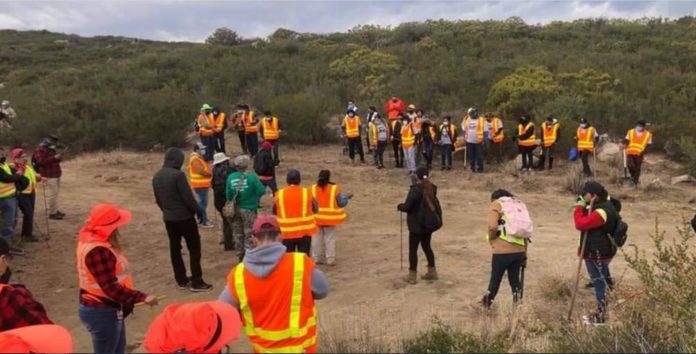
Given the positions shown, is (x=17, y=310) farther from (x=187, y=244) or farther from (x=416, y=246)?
(x=416, y=246)

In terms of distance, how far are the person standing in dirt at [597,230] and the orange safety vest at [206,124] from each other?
1112cm

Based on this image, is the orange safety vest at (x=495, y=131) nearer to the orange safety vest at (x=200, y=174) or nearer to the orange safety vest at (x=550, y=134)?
the orange safety vest at (x=550, y=134)

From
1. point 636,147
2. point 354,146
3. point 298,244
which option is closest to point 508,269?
point 298,244

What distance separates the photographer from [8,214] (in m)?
9.31

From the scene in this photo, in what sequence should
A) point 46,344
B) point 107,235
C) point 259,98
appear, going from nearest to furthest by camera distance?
point 46,344
point 107,235
point 259,98

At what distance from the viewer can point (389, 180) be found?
15.5 metres

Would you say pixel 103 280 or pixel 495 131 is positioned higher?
pixel 495 131

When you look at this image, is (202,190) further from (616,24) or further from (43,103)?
(616,24)

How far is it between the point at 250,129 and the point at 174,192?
9698 millimetres

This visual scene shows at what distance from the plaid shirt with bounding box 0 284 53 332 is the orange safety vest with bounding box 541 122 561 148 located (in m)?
13.7

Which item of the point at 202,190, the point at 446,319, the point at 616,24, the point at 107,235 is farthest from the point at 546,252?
the point at 616,24

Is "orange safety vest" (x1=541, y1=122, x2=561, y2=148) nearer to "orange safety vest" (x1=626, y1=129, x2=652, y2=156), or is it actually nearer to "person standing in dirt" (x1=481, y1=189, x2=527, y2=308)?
"orange safety vest" (x1=626, y1=129, x2=652, y2=156)

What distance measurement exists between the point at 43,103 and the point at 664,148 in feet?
63.7

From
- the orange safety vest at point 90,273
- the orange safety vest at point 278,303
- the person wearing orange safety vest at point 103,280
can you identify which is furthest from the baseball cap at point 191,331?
the orange safety vest at point 90,273
